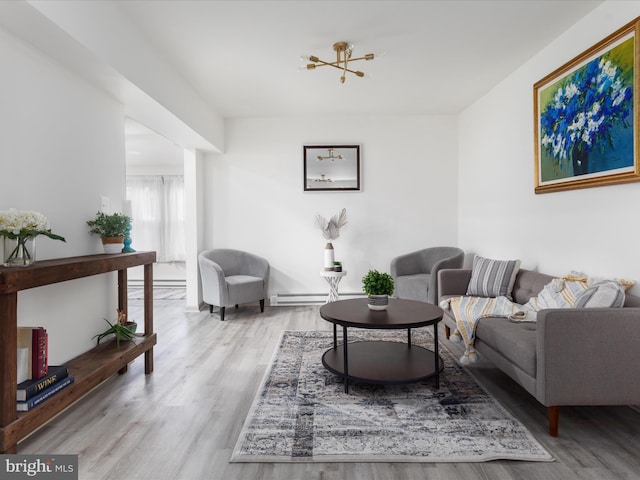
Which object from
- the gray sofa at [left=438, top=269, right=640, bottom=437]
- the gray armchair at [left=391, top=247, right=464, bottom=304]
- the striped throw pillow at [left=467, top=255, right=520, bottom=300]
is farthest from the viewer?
the gray armchair at [left=391, top=247, right=464, bottom=304]

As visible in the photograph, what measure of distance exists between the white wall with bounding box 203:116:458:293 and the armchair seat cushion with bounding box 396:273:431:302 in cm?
64

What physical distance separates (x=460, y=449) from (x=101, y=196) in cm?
290

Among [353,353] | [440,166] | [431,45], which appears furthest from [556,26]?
[353,353]

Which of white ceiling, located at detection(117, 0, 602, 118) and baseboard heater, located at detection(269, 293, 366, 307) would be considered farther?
baseboard heater, located at detection(269, 293, 366, 307)

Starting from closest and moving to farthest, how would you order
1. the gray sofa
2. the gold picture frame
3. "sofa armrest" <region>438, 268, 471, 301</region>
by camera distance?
the gray sofa
the gold picture frame
"sofa armrest" <region>438, 268, 471, 301</region>

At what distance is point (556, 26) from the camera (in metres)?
3.00

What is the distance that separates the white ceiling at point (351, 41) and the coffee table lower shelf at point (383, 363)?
247cm

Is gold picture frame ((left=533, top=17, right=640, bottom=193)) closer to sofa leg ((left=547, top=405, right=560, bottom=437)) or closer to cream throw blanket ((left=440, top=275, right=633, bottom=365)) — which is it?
cream throw blanket ((left=440, top=275, right=633, bottom=365))

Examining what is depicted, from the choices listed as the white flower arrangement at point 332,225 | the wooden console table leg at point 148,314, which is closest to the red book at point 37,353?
the wooden console table leg at point 148,314

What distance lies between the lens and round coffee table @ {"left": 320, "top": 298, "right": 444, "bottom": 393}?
2.48 metres

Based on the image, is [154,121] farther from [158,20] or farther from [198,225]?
[198,225]

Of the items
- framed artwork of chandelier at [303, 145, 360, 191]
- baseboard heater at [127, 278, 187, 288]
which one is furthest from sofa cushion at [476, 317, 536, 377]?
baseboard heater at [127, 278, 187, 288]

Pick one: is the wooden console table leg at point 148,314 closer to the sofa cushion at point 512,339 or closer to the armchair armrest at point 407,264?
the sofa cushion at point 512,339

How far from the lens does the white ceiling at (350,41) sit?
270 cm
